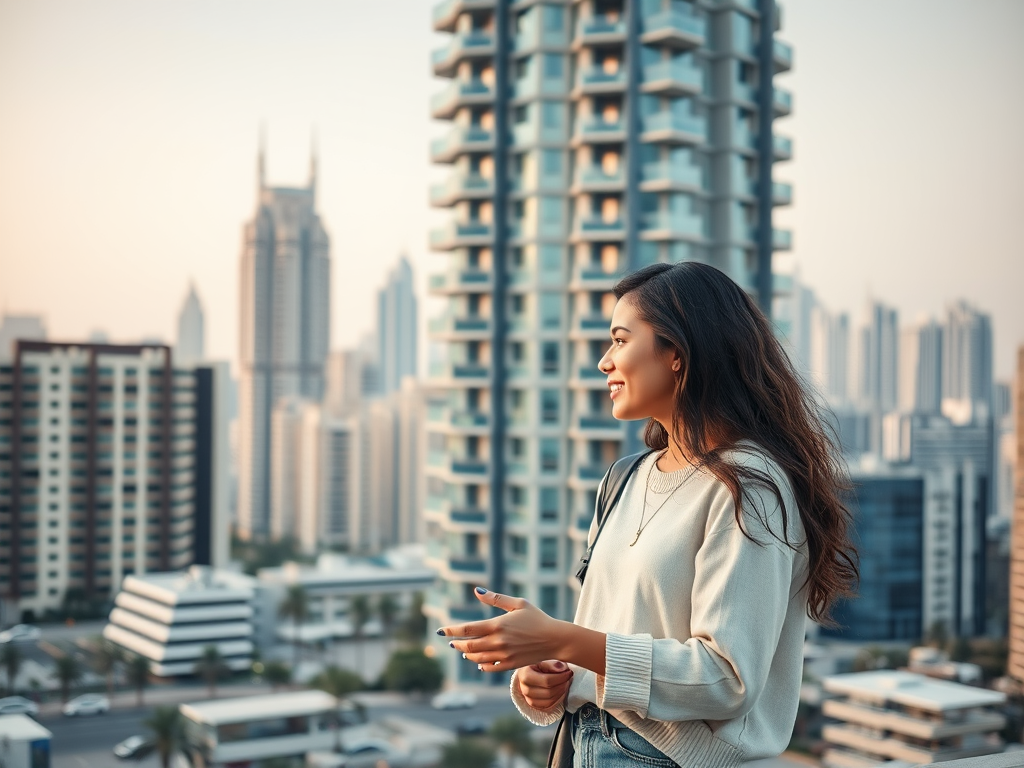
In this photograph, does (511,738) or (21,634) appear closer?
(511,738)

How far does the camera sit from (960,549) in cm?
1747

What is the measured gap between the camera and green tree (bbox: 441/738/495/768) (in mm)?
10047

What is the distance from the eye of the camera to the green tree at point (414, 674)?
12.3m

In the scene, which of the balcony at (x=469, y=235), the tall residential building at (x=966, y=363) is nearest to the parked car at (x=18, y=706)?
the balcony at (x=469, y=235)

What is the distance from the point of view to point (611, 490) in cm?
75

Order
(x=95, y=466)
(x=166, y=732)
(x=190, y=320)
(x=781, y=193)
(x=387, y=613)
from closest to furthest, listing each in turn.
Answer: (x=166, y=732)
(x=781, y=193)
(x=95, y=466)
(x=387, y=613)
(x=190, y=320)

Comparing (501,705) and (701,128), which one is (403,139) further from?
(501,705)

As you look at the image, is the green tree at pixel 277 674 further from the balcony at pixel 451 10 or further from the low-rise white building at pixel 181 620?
the balcony at pixel 451 10

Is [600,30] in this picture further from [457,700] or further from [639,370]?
[639,370]

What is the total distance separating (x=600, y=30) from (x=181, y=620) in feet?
28.2

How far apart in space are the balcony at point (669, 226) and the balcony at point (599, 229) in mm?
222

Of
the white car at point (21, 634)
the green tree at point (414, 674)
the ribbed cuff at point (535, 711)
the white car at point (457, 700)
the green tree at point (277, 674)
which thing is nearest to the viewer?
the ribbed cuff at point (535, 711)

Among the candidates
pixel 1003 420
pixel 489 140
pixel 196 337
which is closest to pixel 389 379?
pixel 196 337

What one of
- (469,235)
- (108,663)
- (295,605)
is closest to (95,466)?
(108,663)
